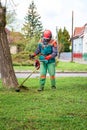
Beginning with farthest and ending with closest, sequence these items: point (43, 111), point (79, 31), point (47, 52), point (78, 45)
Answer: point (79, 31)
point (78, 45)
point (47, 52)
point (43, 111)

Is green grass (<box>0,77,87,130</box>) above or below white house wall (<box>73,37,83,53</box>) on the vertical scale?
above

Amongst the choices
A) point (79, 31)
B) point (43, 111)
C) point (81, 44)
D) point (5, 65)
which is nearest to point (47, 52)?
point (5, 65)

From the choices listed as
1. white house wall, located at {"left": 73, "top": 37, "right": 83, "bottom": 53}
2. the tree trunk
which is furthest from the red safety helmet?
white house wall, located at {"left": 73, "top": 37, "right": 83, "bottom": 53}

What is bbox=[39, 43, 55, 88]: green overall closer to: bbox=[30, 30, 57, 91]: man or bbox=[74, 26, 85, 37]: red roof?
bbox=[30, 30, 57, 91]: man

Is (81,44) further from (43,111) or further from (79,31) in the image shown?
(43,111)

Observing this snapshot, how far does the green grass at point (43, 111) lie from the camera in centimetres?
685

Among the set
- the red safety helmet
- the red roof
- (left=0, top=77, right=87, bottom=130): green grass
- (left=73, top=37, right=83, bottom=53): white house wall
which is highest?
the red safety helmet

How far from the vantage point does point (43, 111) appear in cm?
818

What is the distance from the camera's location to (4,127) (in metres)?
6.67

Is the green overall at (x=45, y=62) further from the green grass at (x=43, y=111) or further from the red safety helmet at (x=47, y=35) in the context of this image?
the green grass at (x=43, y=111)

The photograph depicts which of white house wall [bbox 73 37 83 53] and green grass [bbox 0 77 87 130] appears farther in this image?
white house wall [bbox 73 37 83 53]

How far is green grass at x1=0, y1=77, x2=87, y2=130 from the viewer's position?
685 centimetres

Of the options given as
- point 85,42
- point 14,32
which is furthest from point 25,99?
point 85,42

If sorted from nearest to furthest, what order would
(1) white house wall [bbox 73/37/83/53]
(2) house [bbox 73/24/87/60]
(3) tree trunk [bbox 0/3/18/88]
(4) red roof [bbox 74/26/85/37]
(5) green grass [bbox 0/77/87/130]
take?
(5) green grass [bbox 0/77/87/130] → (3) tree trunk [bbox 0/3/18/88] → (2) house [bbox 73/24/87/60] → (1) white house wall [bbox 73/37/83/53] → (4) red roof [bbox 74/26/85/37]
